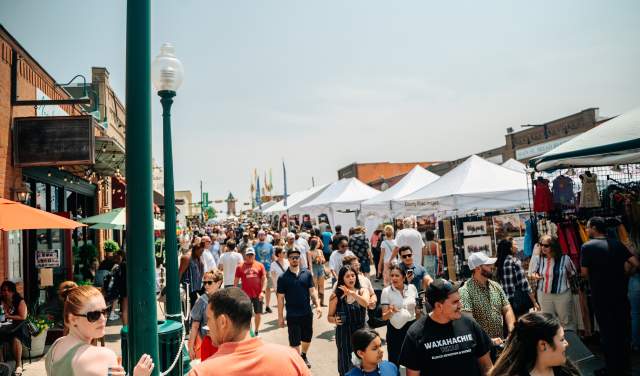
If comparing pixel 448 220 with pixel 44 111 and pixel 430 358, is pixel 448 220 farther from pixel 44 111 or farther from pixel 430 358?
pixel 44 111

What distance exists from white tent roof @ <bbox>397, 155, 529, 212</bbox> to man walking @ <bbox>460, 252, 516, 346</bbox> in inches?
226

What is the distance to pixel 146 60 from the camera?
10.7ft

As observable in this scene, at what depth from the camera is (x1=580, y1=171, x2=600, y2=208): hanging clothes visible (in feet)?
26.1

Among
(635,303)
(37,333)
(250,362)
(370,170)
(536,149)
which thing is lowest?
(37,333)

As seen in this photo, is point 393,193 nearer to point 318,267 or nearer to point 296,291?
point 318,267

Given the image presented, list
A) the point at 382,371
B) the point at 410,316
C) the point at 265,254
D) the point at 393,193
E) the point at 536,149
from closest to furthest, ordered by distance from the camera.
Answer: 1. the point at 382,371
2. the point at 410,316
3. the point at 265,254
4. the point at 393,193
5. the point at 536,149

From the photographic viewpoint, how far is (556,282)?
272 inches

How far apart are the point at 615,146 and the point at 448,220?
17.7 feet

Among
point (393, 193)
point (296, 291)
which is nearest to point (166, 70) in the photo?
point (296, 291)

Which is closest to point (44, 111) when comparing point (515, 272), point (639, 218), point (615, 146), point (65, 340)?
point (65, 340)

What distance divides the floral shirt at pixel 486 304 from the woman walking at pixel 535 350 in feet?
6.20

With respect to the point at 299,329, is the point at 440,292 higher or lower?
higher

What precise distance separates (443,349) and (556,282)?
4381 mm

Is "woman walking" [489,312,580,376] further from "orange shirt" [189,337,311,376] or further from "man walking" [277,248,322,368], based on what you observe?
"man walking" [277,248,322,368]
